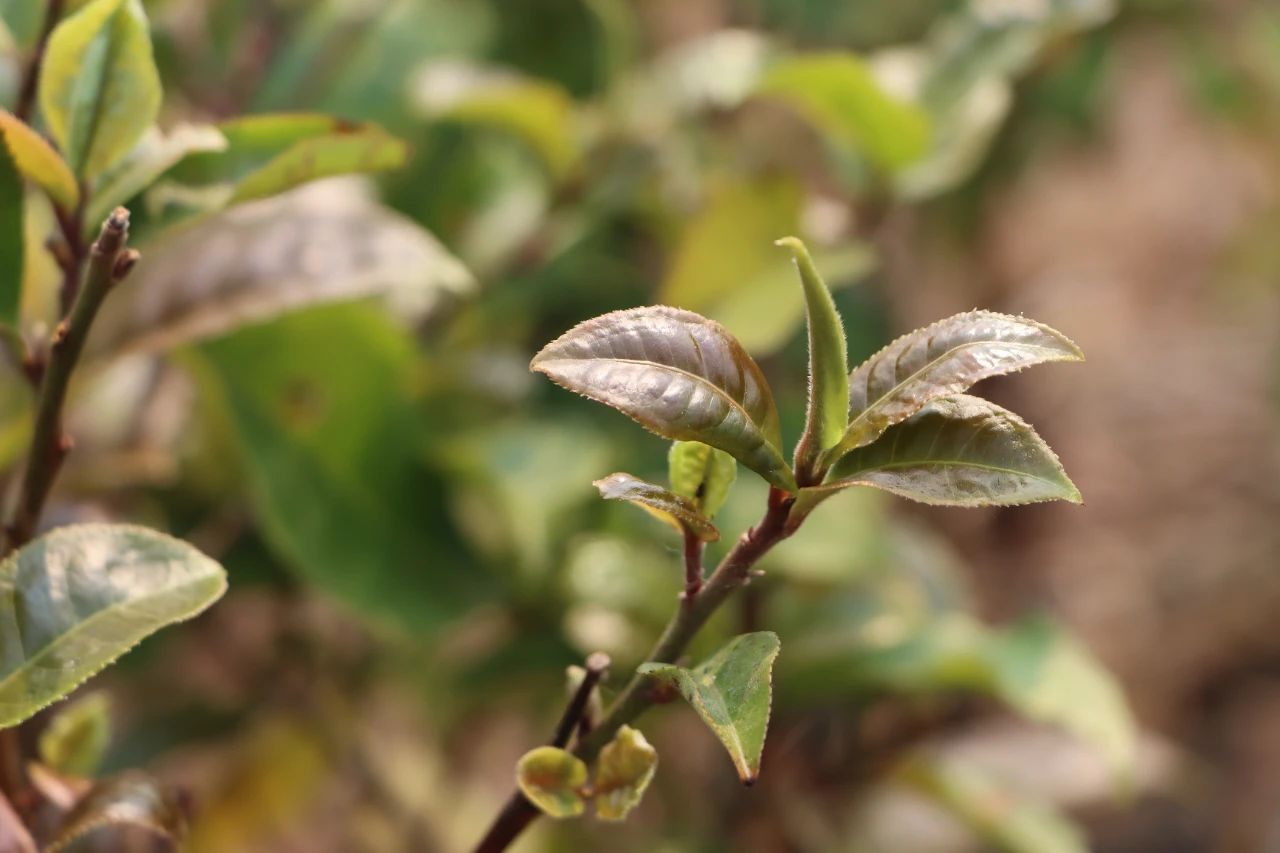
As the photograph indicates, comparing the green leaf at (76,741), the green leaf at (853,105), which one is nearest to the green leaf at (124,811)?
the green leaf at (76,741)

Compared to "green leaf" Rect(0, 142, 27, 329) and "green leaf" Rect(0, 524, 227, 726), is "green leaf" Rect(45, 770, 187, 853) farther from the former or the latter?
"green leaf" Rect(0, 142, 27, 329)

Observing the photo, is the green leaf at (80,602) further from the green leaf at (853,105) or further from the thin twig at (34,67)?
A: the green leaf at (853,105)

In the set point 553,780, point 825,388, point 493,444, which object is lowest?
point 493,444

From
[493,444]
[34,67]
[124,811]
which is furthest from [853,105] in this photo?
[124,811]

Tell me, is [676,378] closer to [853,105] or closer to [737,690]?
[737,690]

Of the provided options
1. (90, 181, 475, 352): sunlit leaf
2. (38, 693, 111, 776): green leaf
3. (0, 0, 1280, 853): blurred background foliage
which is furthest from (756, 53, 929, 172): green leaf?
(38, 693, 111, 776): green leaf

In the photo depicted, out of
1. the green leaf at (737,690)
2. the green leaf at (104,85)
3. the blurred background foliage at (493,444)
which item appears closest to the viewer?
the green leaf at (737,690)
